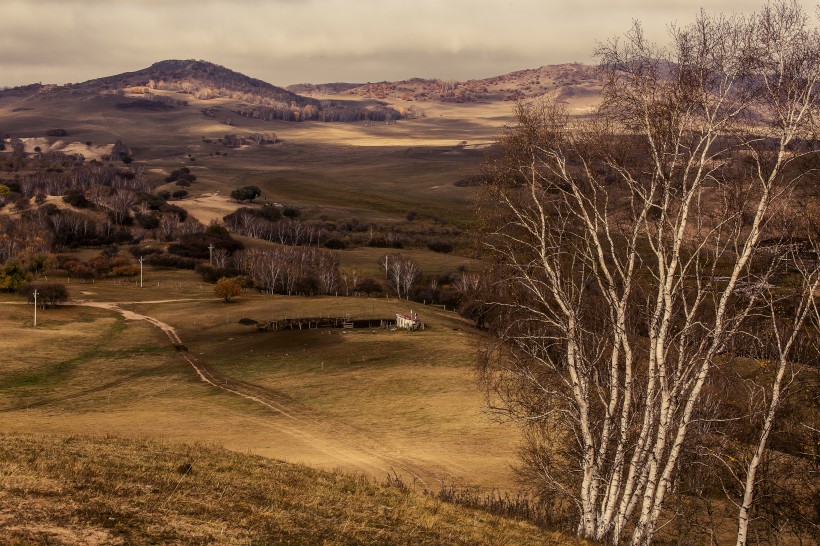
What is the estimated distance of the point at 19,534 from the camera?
12.8 meters

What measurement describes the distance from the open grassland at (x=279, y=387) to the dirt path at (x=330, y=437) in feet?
0.30

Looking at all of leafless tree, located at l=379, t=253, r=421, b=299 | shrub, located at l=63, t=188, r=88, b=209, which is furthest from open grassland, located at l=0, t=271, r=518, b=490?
shrub, located at l=63, t=188, r=88, b=209

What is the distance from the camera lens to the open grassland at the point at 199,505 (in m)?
14.0

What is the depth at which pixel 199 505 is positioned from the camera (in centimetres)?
1616

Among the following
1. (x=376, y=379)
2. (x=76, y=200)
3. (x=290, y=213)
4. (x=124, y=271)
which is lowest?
(x=124, y=271)

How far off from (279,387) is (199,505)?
33.2 m

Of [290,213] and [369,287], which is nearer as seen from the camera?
[369,287]

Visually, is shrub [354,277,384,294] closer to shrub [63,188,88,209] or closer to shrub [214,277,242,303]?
shrub [214,277,242,303]

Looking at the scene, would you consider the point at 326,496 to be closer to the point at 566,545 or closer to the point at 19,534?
the point at 566,545

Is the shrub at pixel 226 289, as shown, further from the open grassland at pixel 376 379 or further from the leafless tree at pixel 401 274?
the leafless tree at pixel 401 274

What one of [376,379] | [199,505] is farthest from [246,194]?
[199,505]

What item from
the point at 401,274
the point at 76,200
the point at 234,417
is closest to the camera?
the point at 234,417

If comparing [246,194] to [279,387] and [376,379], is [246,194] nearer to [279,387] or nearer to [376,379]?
[279,387]

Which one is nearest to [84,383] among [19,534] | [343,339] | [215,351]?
[215,351]
